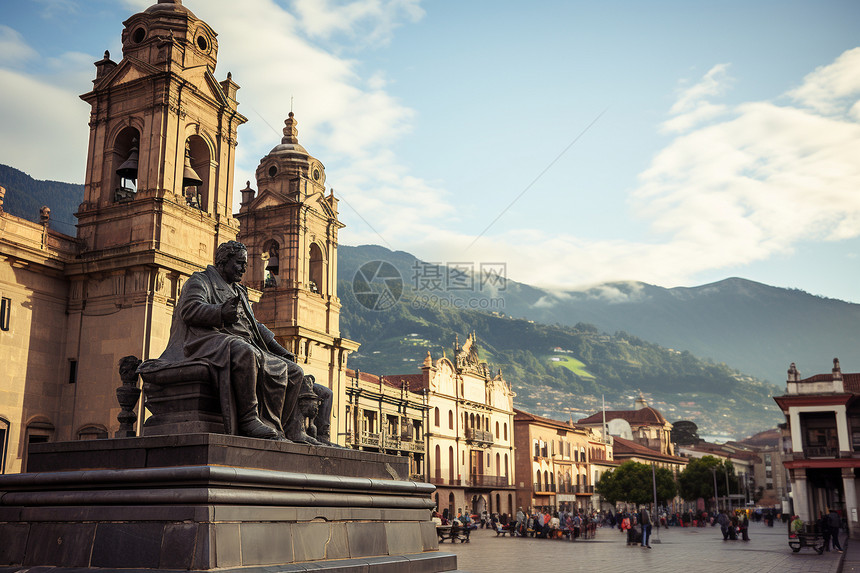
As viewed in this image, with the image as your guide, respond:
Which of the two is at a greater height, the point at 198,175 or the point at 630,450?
the point at 198,175

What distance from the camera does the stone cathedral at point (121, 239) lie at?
23.3 metres

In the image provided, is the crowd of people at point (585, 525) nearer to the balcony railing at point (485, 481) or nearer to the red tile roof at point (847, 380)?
the balcony railing at point (485, 481)

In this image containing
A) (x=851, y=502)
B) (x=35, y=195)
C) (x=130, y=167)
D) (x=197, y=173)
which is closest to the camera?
(x=130, y=167)

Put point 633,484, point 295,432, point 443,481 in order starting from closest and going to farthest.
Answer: point 295,432 → point 443,481 → point 633,484

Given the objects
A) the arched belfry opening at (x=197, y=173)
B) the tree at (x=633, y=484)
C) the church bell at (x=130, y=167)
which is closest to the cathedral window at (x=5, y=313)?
the church bell at (x=130, y=167)

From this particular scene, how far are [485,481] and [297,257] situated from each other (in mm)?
28542

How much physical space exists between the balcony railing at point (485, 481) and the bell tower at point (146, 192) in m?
34.9

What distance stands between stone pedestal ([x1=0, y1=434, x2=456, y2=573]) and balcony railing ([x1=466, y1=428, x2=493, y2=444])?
165ft

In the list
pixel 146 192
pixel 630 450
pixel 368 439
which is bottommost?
pixel 368 439

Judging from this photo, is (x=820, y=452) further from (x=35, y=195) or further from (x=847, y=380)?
(x=35, y=195)

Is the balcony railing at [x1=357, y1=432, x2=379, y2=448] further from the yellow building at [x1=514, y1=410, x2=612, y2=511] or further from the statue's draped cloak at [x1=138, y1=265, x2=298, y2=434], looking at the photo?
the statue's draped cloak at [x1=138, y1=265, x2=298, y2=434]

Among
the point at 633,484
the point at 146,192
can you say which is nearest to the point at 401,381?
the point at 633,484

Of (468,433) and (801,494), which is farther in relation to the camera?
(468,433)

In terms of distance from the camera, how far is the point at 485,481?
190 ft
